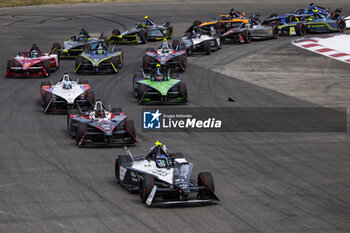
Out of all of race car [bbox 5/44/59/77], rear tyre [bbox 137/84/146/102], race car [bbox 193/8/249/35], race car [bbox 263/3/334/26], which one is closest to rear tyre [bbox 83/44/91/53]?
race car [bbox 5/44/59/77]

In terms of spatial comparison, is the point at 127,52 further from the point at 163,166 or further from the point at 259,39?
the point at 163,166

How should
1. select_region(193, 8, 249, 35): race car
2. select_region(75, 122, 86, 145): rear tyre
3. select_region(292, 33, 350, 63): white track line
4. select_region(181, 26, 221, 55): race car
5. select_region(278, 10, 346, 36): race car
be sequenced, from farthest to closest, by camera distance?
select_region(278, 10, 346, 36): race car < select_region(193, 8, 249, 35): race car < select_region(181, 26, 221, 55): race car < select_region(292, 33, 350, 63): white track line < select_region(75, 122, 86, 145): rear tyre

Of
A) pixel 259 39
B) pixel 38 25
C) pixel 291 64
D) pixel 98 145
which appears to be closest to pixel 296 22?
pixel 259 39

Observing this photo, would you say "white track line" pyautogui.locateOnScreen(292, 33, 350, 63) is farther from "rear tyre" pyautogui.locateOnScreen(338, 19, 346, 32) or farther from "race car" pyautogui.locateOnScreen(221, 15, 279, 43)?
"race car" pyautogui.locateOnScreen(221, 15, 279, 43)

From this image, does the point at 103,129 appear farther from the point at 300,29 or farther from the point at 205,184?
the point at 300,29

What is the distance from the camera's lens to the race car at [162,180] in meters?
16.3

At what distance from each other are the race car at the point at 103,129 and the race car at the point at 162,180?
12.0 feet

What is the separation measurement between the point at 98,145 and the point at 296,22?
28.2 meters

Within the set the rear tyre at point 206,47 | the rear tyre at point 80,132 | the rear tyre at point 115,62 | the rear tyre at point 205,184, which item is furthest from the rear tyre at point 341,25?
the rear tyre at point 205,184

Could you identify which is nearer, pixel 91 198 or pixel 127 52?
pixel 91 198

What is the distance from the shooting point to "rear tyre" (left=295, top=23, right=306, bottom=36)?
46.7 meters

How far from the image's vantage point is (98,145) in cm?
2219

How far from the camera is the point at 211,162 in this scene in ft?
66.8

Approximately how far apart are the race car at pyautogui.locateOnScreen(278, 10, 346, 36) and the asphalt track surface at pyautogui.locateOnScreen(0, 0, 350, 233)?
697 cm
